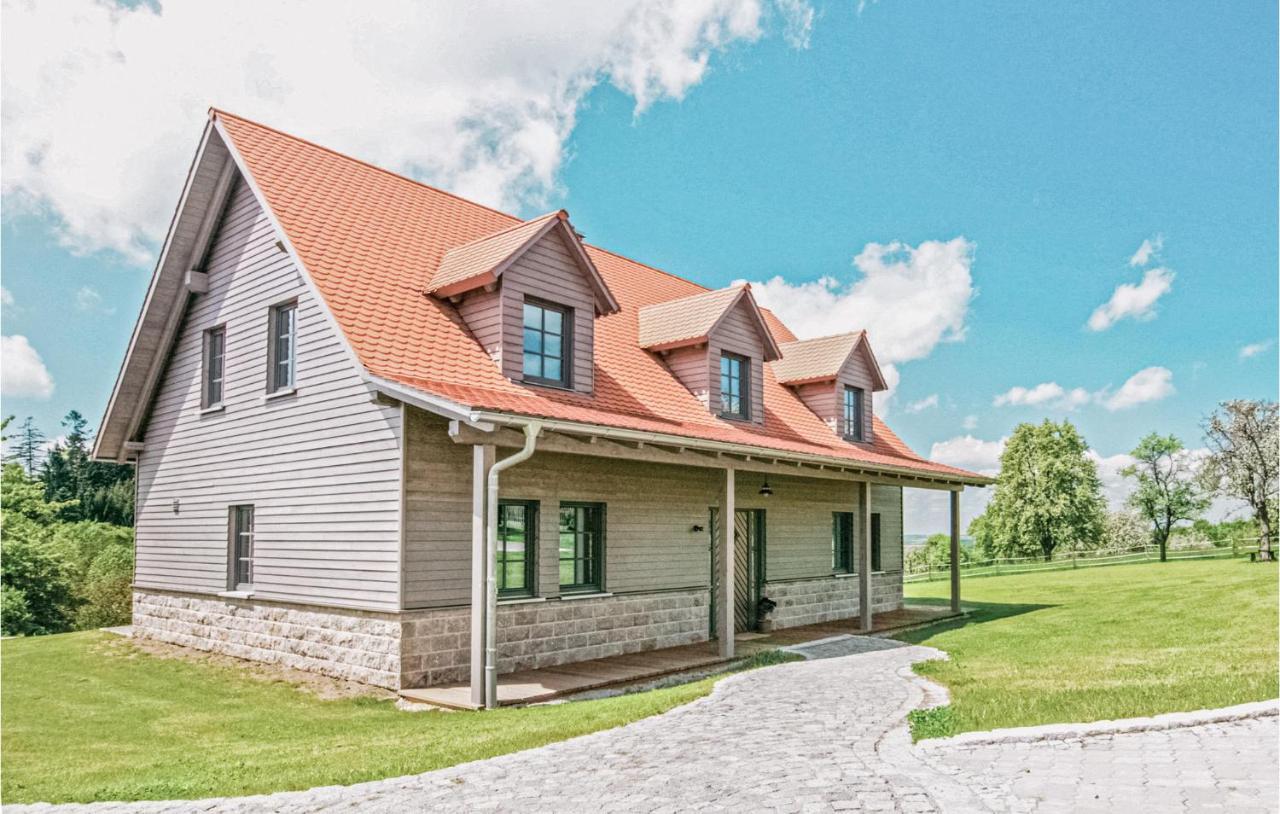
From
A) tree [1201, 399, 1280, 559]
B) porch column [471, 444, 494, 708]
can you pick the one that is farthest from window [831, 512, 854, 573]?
tree [1201, 399, 1280, 559]

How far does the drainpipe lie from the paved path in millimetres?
2244

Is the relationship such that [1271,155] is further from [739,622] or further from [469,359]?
[469,359]

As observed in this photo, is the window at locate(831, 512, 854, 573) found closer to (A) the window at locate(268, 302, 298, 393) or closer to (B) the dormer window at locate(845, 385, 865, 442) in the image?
(B) the dormer window at locate(845, 385, 865, 442)

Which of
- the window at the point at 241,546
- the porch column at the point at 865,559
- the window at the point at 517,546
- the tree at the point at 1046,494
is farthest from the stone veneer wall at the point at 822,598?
the tree at the point at 1046,494

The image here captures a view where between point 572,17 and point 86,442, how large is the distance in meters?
53.0

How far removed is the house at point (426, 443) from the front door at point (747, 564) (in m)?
0.05

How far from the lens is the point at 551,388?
41.8 feet

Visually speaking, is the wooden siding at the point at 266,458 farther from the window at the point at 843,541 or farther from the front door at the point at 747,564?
the window at the point at 843,541

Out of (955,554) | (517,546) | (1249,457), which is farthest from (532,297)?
(1249,457)

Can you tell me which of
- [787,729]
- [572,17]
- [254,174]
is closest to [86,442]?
[254,174]

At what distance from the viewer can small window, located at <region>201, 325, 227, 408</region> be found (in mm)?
14359

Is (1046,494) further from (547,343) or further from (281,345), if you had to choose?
(281,345)

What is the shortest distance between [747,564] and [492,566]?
7.44 meters

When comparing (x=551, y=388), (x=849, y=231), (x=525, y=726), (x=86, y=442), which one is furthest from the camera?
(x=86, y=442)
